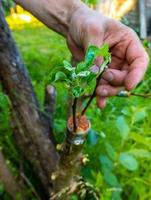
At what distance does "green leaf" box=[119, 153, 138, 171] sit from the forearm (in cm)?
38

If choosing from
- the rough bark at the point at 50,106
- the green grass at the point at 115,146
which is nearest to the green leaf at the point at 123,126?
the green grass at the point at 115,146

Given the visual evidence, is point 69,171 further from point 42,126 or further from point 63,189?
point 42,126

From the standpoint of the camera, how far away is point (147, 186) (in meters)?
1.48

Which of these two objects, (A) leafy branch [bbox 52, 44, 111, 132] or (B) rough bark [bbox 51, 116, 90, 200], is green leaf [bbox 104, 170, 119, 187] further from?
(A) leafy branch [bbox 52, 44, 111, 132]

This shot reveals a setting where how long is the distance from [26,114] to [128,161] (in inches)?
16.5

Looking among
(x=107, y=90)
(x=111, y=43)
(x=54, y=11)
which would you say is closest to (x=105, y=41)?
(x=111, y=43)

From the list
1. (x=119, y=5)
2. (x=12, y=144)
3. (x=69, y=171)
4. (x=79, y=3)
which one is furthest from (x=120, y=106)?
(x=119, y=5)

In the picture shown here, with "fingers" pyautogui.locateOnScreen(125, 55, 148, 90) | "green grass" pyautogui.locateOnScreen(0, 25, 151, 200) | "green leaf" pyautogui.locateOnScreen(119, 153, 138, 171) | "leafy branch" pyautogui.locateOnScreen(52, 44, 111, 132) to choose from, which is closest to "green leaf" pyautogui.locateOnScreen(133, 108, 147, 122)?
"green grass" pyautogui.locateOnScreen(0, 25, 151, 200)

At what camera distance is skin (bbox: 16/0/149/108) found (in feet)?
3.70

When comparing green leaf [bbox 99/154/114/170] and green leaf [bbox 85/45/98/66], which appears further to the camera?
green leaf [bbox 99/154/114/170]

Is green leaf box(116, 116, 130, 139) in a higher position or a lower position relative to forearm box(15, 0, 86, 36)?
lower

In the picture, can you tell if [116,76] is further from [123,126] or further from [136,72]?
[123,126]

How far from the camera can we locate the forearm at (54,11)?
1349 millimetres

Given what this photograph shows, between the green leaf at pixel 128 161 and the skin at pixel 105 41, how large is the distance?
0.21 metres
